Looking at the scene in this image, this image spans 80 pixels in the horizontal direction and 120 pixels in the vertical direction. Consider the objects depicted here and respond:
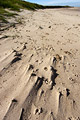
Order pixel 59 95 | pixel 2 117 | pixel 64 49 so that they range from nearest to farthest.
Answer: pixel 2 117 < pixel 59 95 < pixel 64 49

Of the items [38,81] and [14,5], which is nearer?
[38,81]

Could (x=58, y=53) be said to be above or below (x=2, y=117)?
above

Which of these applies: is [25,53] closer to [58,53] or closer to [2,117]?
[58,53]

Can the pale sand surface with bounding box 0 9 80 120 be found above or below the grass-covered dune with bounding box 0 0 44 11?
below

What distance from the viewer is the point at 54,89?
277 centimetres

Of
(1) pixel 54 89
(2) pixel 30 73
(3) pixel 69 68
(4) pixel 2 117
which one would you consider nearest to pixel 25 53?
(2) pixel 30 73

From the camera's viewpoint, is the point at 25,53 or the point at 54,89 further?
the point at 25,53

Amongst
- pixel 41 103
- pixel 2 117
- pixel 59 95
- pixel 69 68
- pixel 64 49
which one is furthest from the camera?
pixel 64 49

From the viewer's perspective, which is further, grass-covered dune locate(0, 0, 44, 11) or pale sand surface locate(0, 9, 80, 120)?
grass-covered dune locate(0, 0, 44, 11)

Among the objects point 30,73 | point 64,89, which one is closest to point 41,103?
point 64,89

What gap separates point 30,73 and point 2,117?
137cm

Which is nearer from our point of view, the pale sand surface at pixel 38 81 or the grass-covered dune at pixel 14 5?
the pale sand surface at pixel 38 81

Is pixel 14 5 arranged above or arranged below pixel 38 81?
above

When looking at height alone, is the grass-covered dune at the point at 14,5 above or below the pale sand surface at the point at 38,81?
above
